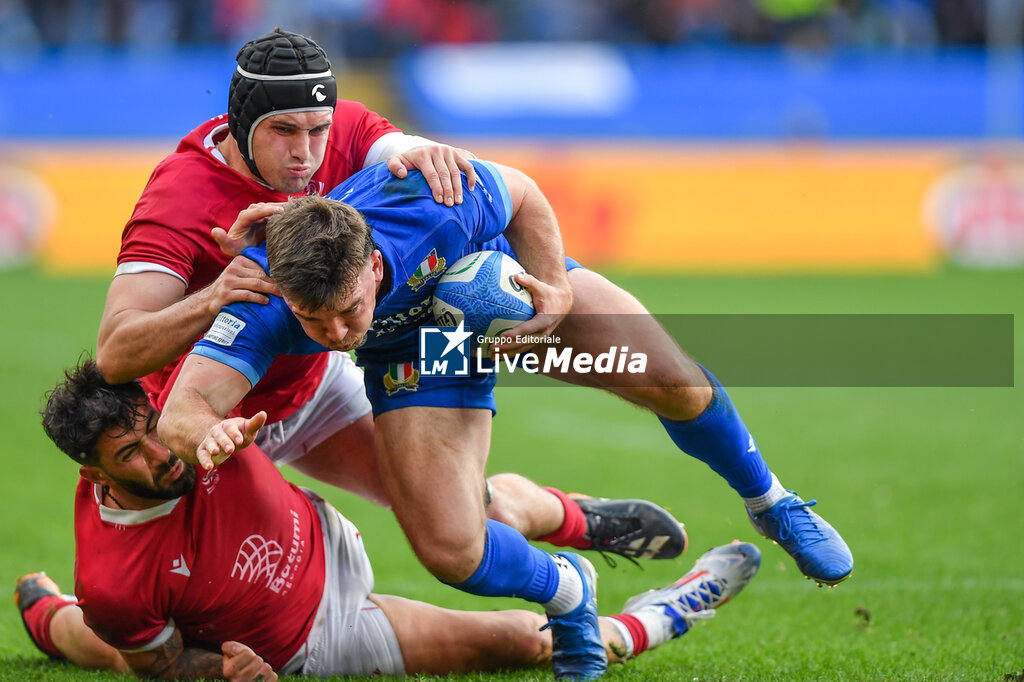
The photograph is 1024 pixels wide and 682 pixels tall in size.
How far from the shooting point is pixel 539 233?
16.3 ft

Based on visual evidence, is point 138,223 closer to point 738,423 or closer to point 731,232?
point 738,423

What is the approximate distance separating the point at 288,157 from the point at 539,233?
3.32ft

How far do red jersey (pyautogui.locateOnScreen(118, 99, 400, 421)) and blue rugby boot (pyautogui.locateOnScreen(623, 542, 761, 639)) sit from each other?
1.80 meters

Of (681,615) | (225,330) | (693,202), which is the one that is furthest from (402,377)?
(693,202)

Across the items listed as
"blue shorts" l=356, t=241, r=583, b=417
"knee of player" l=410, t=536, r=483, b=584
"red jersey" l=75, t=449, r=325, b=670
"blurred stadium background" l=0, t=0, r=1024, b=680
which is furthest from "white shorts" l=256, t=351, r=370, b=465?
"blurred stadium background" l=0, t=0, r=1024, b=680

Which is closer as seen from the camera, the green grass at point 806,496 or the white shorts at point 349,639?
the white shorts at point 349,639

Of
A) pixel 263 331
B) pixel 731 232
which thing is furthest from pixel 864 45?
pixel 263 331

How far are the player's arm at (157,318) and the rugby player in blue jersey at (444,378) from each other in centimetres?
8

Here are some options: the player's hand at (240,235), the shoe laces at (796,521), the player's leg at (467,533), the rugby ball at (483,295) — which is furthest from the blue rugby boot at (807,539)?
the player's hand at (240,235)

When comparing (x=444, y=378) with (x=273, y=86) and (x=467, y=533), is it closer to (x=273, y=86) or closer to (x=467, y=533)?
(x=467, y=533)

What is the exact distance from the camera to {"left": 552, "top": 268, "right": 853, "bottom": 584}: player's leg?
5027 millimetres

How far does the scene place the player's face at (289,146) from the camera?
15.5ft

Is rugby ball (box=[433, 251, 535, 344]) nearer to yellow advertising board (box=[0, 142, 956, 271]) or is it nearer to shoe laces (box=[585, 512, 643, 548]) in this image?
shoe laces (box=[585, 512, 643, 548])

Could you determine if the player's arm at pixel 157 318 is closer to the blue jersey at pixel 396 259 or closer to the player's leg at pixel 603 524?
the blue jersey at pixel 396 259
